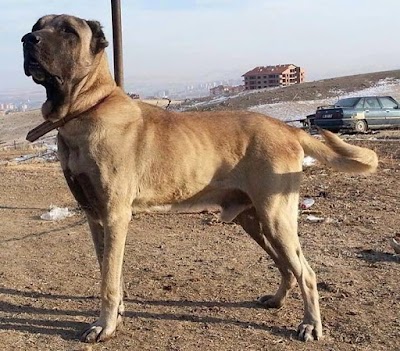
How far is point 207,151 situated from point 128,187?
69cm

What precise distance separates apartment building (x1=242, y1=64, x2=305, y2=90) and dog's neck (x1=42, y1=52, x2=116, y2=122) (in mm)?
90203

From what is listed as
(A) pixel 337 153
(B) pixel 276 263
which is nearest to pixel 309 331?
(B) pixel 276 263

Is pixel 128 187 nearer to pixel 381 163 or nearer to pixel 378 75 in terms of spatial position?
pixel 381 163

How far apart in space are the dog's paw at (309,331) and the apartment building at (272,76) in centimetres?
9030

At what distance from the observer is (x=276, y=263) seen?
5230mm

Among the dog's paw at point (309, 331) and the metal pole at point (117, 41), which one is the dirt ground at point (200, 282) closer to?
the dog's paw at point (309, 331)

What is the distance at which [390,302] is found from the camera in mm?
5133

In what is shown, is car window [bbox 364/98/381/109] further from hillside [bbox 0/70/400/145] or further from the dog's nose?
the dog's nose

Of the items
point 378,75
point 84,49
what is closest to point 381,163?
point 84,49

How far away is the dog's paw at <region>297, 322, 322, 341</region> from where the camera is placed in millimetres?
4539

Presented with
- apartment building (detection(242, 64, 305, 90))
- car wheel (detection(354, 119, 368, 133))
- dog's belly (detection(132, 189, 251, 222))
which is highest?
dog's belly (detection(132, 189, 251, 222))

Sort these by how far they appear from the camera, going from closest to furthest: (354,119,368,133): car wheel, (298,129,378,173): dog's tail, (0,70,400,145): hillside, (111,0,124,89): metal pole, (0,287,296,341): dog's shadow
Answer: (0,287,296,341): dog's shadow → (298,129,378,173): dog's tail → (111,0,124,89): metal pole → (354,119,368,133): car wheel → (0,70,400,145): hillside

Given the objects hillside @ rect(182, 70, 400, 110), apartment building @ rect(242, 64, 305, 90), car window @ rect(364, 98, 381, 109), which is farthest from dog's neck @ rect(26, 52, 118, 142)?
apartment building @ rect(242, 64, 305, 90)

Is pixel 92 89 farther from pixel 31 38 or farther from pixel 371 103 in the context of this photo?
pixel 371 103
